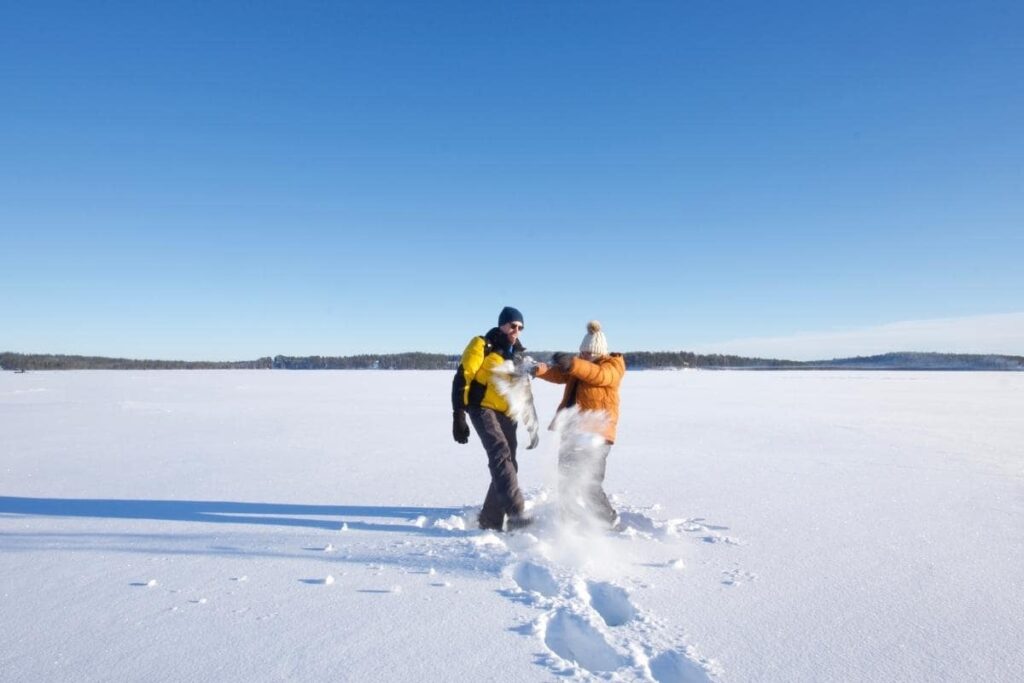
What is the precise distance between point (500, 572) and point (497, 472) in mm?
804

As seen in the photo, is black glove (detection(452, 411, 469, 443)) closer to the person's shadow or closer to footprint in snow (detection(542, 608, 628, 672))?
the person's shadow

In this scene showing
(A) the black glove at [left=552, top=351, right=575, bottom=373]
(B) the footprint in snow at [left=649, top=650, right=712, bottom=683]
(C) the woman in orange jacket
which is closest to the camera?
Result: (B) the footprint in snow at [left=649, top=650, right=712, bottom=683]

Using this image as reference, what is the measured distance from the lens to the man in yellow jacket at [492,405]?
155 inches

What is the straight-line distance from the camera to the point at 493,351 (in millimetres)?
3963

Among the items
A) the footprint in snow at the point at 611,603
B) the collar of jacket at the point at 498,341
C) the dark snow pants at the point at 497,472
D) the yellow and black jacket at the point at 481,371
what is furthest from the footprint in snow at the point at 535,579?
the collar of jacket at the point at 498,341

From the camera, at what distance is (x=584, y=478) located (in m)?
4.08

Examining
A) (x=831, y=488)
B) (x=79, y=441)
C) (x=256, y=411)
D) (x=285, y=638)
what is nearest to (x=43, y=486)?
(x=79, y=441)

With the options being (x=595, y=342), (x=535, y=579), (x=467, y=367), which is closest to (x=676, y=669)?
(x=535, y=579)

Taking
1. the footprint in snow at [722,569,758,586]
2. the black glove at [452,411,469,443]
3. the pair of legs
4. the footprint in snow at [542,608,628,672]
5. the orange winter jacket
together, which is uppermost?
the orange winter jacket

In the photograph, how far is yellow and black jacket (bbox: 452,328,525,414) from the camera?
12.8 feet

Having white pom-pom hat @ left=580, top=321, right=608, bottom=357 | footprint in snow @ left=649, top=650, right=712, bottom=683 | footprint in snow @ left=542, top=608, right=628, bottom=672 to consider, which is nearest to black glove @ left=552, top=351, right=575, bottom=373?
white pom-pom hat @ left=580, top=321, right=608, bottom=357

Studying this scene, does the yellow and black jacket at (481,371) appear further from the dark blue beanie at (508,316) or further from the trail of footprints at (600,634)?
the trail of footprints at (600,634)

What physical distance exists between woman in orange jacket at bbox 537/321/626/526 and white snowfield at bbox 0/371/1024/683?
0.26 m

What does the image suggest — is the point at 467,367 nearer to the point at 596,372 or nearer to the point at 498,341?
the point at 498,341
